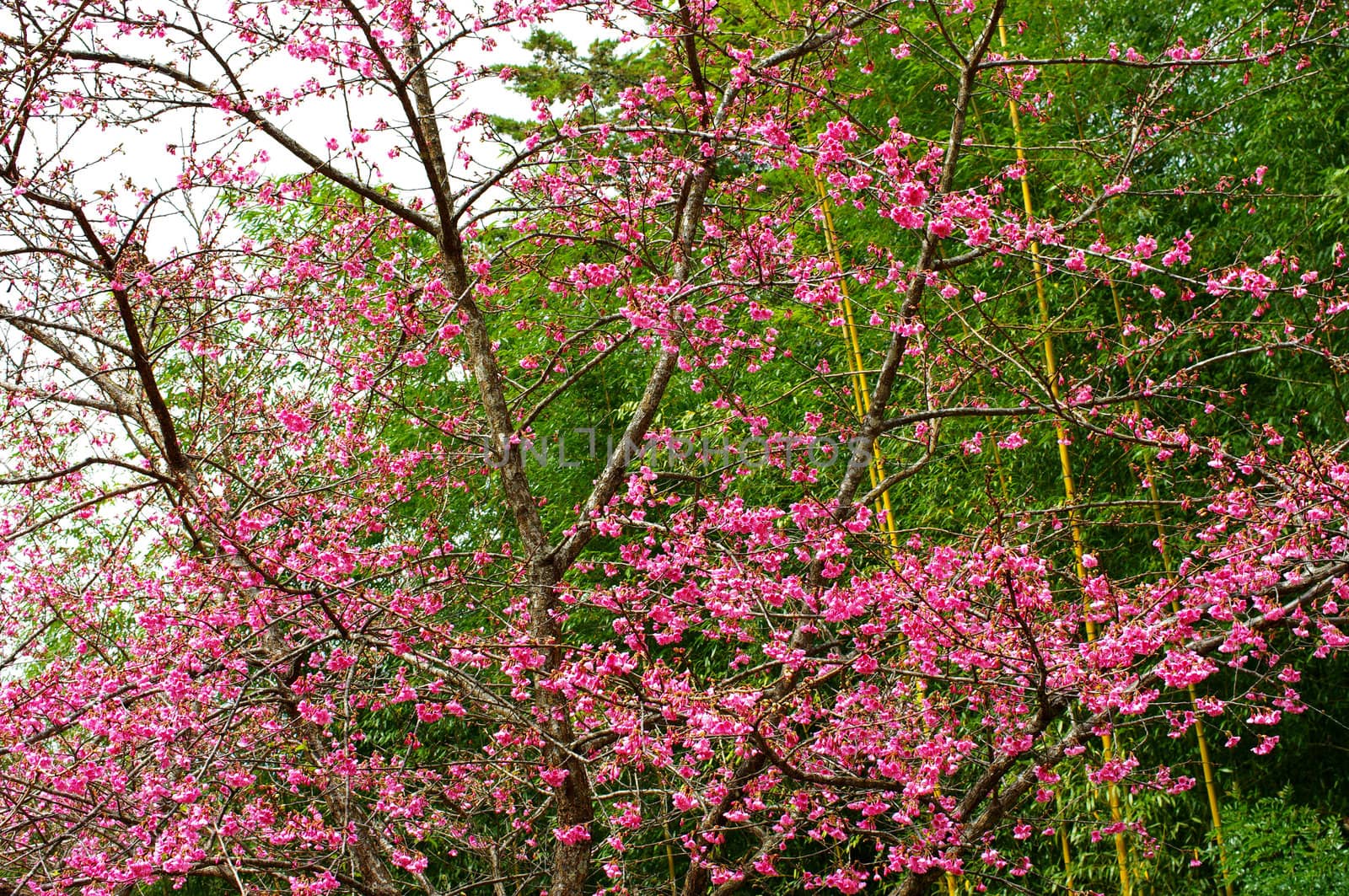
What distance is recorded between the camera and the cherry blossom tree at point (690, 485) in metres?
3.25

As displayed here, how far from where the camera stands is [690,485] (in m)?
5.98

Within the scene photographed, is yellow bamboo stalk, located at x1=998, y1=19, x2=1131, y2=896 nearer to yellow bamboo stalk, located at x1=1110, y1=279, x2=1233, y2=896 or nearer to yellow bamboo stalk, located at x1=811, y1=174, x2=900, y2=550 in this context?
yellow bamboo stalk, located at x1=1110, y1=279, x2=1233, y2=896

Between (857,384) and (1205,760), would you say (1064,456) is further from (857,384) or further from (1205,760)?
(1205,760)

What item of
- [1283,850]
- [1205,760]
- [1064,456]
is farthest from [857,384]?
[1283,850]

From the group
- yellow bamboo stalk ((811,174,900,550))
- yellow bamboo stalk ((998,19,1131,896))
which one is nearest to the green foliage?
yellow bamboo stalk ((998,19,1131,896))

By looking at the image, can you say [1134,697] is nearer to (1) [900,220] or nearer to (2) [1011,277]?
(1) [900,220]

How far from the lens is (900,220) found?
3.07m

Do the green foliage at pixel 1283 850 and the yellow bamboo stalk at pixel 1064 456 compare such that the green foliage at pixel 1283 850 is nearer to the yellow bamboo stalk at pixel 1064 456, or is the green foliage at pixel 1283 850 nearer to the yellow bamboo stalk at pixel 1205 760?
the yellow bamboo stalk at pixel 1205 760

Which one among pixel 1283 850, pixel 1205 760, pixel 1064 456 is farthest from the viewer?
pixel 1064 456

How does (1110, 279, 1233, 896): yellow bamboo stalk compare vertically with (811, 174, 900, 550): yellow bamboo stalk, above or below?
below

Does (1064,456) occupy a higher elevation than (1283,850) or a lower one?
higher

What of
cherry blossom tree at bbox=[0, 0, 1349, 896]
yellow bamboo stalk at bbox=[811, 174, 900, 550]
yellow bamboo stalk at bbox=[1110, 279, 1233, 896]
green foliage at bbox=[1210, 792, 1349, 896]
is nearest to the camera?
cherry blossom tree at bbox=[0, 0, 1349, 896]

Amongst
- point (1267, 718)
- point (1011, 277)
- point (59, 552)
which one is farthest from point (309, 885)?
point (1011, 277)

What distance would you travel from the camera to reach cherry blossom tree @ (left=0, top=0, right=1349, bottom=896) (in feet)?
10.7
